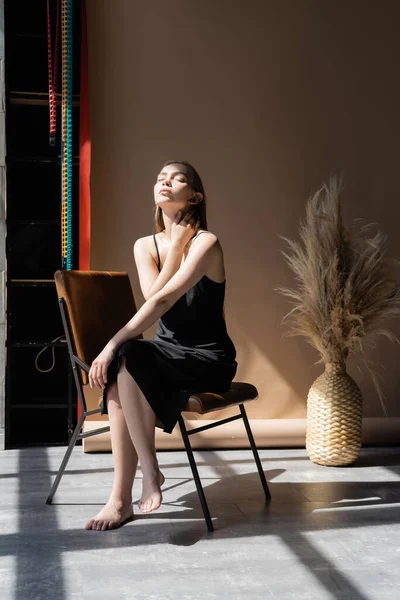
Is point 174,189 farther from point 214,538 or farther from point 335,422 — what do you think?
point 335,422

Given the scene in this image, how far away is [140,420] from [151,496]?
0.27 meters

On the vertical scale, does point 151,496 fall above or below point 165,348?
below

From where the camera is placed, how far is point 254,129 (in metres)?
4.36

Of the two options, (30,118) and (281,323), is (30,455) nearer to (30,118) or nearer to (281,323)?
(281,323)

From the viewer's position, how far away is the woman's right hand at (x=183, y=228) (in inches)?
121

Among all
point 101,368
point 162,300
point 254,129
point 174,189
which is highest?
point 254,129

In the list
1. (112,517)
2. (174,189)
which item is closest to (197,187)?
(174,189)

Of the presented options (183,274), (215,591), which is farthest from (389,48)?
(215,591)

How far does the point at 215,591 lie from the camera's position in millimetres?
2156

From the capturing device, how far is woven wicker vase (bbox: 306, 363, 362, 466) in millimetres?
3842

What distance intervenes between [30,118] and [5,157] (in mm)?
415

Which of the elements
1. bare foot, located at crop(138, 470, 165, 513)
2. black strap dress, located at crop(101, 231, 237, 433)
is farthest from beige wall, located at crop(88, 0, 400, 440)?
bare foot, located at crop(138, 470, 165, 513)

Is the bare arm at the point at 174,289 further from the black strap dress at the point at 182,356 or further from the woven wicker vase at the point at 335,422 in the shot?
the woven wicker vase at the point at 335,422

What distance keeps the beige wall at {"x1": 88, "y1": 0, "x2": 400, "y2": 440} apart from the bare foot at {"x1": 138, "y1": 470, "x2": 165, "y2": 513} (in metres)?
1.61
